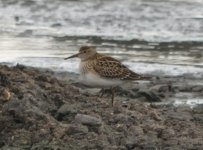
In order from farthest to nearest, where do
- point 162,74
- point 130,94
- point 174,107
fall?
point 162,74 < point 130,94 < point 174,107

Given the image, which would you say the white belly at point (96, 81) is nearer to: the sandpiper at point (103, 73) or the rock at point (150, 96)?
the sandpiper at point (103, 73)

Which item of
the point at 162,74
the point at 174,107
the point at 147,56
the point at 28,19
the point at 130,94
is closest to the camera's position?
the point at 174,107

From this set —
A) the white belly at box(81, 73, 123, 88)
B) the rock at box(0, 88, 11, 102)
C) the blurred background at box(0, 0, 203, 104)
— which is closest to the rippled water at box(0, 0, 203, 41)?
the blurred background at box(0, 0, 203, 104)

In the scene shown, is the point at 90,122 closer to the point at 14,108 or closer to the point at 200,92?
the point at 14,108

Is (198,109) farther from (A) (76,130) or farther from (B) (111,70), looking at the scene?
(A) (76,130)

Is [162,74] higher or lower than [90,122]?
lower

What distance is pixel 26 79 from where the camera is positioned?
34.4ft

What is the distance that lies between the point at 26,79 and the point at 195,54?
692 centimetres

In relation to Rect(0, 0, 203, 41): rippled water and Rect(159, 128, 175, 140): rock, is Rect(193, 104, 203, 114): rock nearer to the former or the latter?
Rect(159, 128, 175, 140): rock

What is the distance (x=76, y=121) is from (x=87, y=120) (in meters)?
0.13

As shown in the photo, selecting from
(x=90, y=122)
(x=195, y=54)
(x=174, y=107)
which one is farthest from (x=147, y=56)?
(x=90, y=122)

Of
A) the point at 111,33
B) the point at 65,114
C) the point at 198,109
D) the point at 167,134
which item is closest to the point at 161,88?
the point at 198,109

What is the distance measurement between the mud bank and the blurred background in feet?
12.2

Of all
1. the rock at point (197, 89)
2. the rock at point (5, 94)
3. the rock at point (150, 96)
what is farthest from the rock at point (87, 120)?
the rock at point (197, 89)
